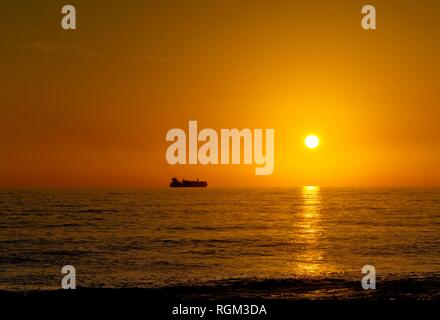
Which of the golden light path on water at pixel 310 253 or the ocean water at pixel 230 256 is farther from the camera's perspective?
the golden light path on water at pixel 310 253

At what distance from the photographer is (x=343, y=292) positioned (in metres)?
24.9

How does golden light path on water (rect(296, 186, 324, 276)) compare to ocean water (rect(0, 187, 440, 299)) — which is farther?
golden light path on water (rect(296, 186, 324, 276))

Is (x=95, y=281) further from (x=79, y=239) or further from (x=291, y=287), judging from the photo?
(x=79, y=239)

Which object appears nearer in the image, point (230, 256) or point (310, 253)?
point (230, 256)

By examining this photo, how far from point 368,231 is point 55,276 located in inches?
1494

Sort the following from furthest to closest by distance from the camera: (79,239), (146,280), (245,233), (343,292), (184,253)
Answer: (245,233), (79,239), (184,253), (146,280), (343,292)

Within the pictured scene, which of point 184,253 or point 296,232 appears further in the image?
point 296,232

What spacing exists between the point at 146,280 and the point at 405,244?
26816 millimetres

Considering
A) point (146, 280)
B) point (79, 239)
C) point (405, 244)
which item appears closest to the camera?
point (146, 280)

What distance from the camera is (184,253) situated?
4231cm
